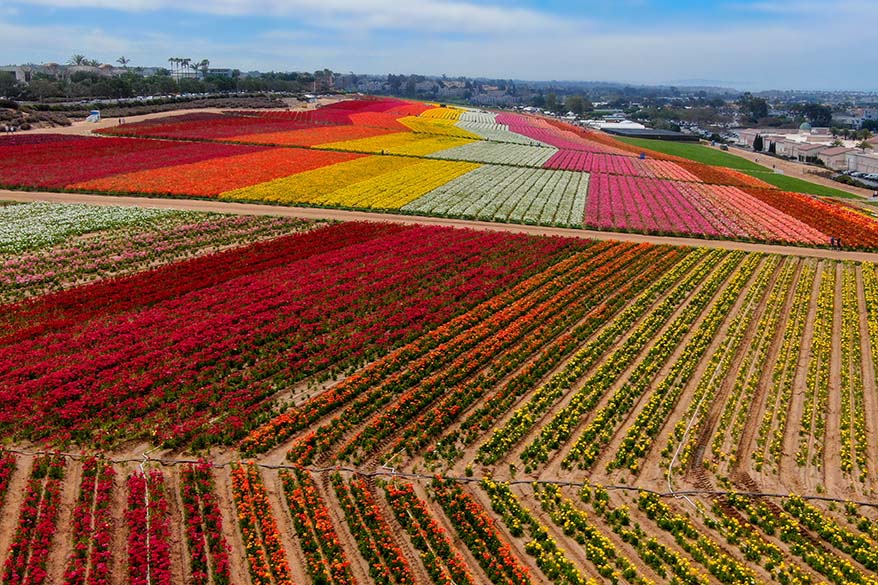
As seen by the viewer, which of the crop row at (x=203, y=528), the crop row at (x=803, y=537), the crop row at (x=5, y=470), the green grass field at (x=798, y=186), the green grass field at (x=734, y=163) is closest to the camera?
the crop row at (x=203, y=528)

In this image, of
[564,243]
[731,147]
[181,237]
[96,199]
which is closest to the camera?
[181,237]

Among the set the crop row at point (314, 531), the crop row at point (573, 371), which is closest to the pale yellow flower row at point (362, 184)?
the crop row at point (573, 371)

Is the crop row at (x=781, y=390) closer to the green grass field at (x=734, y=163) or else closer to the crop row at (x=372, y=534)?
the crop row at (x=372, y=534)

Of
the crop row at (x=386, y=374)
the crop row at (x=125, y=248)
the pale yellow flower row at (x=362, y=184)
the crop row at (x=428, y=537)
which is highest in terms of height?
the pale yellow flower row at (x=362, y=184)

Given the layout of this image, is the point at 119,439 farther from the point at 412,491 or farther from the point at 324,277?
the point at 324,277

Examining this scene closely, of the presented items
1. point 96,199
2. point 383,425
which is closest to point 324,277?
point 383,425

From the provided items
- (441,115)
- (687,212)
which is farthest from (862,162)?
(441,115)

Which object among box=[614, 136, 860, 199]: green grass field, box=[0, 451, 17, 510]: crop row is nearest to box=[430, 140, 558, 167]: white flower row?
box=[614, 136, 860, 199]: green grass field

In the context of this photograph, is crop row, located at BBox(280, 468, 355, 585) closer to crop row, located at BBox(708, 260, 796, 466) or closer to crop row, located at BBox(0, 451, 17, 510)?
crop row, located at BBox(0, 451, 17, 510)
